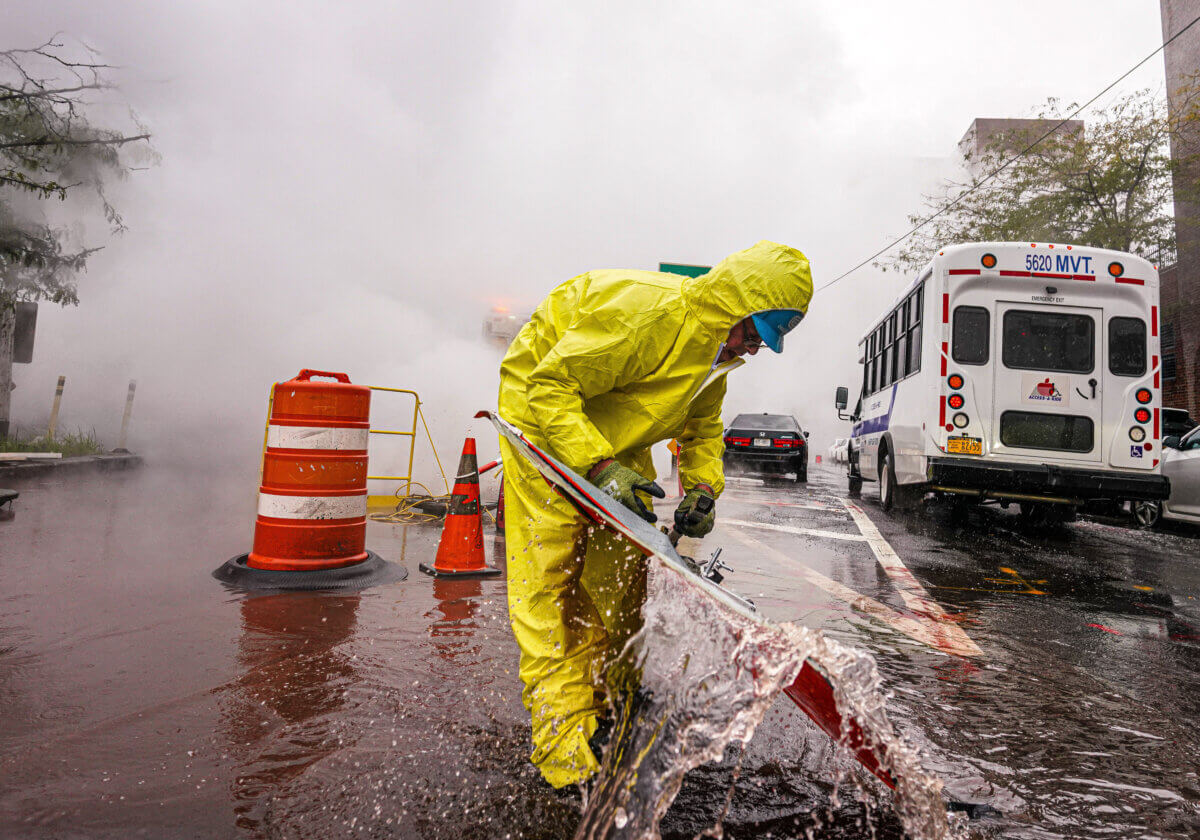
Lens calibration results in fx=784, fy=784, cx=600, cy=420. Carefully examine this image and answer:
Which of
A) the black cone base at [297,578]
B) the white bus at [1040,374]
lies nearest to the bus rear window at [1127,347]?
the white bus at [1040,374]

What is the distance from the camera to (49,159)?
727cm

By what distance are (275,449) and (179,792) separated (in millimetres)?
2648

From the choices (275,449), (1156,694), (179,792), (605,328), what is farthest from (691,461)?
(275,449)

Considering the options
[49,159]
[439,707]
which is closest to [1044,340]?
[439,707]

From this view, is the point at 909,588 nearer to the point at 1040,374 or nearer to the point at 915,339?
the point at 1040,374

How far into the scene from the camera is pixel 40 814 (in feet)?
5.84

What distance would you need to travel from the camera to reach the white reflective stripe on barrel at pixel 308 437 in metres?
4.31

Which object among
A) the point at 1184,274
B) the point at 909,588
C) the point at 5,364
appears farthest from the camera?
the point at 1184,274

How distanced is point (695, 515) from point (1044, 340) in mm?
6532

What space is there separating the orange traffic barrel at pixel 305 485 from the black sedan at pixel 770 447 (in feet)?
41.2

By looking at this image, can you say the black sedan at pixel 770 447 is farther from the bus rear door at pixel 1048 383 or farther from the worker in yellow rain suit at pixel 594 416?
the worker in yellow rain suit at pixel 594 416

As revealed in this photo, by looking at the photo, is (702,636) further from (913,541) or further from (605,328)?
(913,541)

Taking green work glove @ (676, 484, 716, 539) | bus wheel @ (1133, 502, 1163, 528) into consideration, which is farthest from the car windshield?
green work glove @ (676, 484, 716, 539)

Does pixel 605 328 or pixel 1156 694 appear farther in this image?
pixel 1156 694
